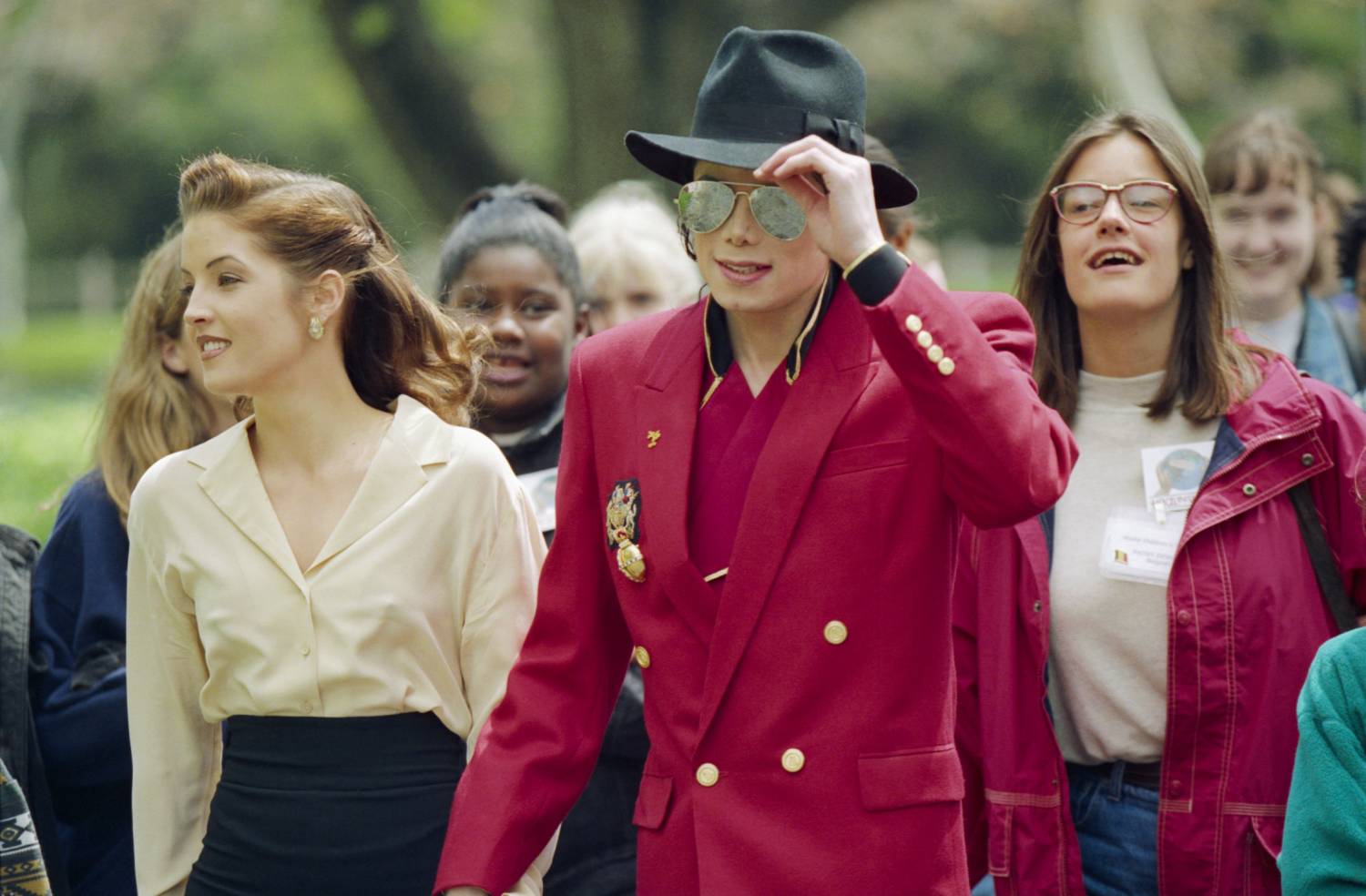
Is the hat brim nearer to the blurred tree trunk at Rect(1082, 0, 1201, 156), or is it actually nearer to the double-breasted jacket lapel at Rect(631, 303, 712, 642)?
the double-breasted jacket lapel at Rect(631, 303, 712, 642)

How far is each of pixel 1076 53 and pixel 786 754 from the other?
71.0 ft

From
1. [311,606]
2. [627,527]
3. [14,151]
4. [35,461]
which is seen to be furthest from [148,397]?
[14,151]

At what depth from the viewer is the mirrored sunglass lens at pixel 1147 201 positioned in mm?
4348

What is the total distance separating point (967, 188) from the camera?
3177 centimetres

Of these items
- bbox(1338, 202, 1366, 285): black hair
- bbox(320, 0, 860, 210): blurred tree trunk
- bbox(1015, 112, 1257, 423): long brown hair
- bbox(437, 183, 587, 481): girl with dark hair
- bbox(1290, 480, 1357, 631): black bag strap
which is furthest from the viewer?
bbox(320, 0, 860, 210): blurred tree trunk

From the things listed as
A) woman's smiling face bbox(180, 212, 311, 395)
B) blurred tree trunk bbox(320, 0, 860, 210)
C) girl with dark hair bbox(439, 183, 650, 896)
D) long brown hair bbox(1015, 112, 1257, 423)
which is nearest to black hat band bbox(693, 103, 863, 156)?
woman's smiling face bbox(180, 212, 311, 395)

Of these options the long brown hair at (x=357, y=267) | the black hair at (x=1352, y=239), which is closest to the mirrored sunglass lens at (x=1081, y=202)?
the long brown hair at (x=357, y=267)

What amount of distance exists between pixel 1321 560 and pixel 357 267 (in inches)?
85.1

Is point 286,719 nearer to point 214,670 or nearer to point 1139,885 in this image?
point 214,670

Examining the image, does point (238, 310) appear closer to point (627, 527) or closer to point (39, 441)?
point (627, 527)

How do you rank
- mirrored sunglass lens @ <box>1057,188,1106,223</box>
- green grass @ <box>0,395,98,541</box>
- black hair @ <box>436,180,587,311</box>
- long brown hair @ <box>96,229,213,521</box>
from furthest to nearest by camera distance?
green grass @ <box>0,395,98,541</box>
black hair @ <box>436,180,587,311</box>
long brown hair @ <box>96,229,213,521</box>
mirrored sunglass lens @ <box>1057,188,1106,223</box>

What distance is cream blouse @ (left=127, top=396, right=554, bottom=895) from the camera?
3732mm

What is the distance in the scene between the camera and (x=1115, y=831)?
4145mm

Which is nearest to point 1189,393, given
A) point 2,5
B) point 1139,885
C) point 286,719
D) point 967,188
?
point 1139,885
